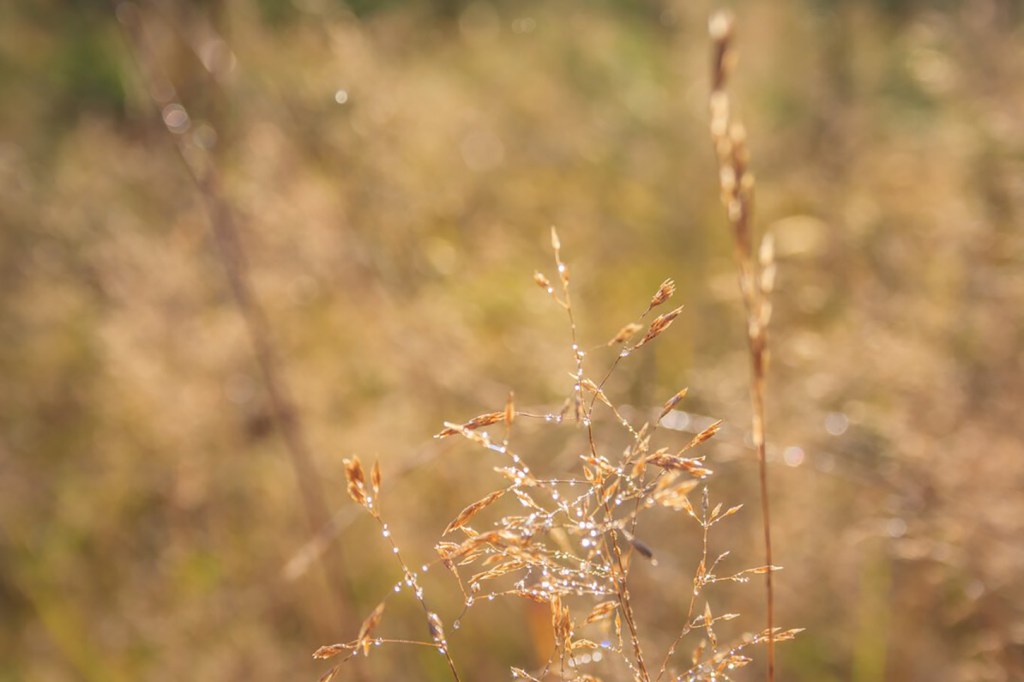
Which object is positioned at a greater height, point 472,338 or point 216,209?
point 216,209

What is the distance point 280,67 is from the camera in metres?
2.95

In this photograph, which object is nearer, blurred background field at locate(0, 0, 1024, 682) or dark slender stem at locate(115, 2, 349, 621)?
dark slender stem at locate(115, 2, 349, 621)

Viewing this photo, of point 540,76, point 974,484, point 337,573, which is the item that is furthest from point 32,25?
point 974,484

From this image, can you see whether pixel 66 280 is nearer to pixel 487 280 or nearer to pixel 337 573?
pixel 487 280

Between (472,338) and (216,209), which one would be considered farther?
(472,338)

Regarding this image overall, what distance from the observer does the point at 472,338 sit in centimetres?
217

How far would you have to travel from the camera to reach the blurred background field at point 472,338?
174cm

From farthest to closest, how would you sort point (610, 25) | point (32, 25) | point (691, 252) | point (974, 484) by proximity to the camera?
point (32, 25) → point (610, 25) → point (691, 252) → point (974, 484)

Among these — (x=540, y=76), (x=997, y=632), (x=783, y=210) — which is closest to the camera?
(x=997, y=632)

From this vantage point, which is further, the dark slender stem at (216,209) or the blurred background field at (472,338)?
the blurred background field at (472,338)

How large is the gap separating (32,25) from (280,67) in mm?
3358

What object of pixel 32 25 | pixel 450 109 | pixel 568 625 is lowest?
pixel 568 625

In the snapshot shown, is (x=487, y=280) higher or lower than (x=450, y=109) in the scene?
lower

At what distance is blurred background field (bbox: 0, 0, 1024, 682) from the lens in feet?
5.71
